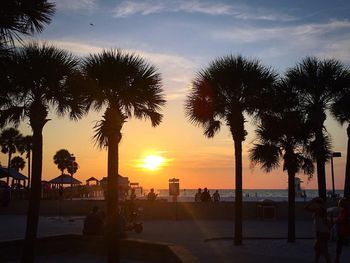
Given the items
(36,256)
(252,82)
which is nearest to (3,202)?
(36,256)

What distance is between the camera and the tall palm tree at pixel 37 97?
42.5 ft

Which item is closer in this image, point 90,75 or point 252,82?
point 90,75

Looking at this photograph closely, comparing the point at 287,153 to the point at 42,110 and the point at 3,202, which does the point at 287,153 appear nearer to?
the point at 42,110

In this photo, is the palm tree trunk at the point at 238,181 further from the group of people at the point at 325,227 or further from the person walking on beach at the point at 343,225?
the person walking on beach at the point at 343,225

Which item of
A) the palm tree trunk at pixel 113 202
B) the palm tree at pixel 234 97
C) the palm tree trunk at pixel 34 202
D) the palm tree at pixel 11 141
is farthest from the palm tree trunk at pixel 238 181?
the palm tree at pixel 11 141

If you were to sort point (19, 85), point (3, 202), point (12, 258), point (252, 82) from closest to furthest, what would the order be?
point (19, 85), point (12, 258), point (252, 82), point (3, 202)

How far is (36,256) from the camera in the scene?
14398mm

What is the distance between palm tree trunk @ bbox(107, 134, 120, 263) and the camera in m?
12.7

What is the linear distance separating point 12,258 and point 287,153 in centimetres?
997

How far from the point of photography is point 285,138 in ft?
60.6

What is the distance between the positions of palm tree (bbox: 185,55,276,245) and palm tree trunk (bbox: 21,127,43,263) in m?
6.38

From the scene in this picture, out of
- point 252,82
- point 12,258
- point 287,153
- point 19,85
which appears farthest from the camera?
point 287,153

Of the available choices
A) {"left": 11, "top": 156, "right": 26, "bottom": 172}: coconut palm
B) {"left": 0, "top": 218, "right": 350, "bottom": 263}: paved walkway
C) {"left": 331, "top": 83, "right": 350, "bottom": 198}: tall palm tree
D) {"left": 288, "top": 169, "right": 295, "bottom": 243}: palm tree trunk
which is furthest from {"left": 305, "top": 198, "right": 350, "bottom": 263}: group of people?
{"left": 11, "top": 156, "right": 26, "bottom": 172}: coconut palm

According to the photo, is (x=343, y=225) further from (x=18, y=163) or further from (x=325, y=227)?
(x=18, y=163)
